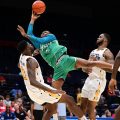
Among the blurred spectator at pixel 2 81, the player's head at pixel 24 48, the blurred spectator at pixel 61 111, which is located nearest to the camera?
the player's head at pixel 24 48

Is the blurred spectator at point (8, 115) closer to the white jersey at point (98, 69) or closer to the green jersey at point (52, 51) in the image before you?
the white jersey at point (98, 69)

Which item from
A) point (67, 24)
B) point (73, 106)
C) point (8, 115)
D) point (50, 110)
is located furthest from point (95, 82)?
point (67, 24)

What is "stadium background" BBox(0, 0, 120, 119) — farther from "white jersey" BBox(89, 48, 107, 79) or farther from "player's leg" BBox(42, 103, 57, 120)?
"player's leg" BBox(42, 103, 57, 120)

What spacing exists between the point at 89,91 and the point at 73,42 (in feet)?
40.0

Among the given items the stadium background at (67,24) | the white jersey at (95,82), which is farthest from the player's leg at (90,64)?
the stadium background at (67,24)

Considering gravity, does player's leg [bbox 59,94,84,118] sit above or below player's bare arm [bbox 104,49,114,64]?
below

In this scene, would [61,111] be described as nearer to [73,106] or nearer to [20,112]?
[73,106]

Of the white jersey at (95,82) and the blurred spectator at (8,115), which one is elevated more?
the white jersey at (95,82)

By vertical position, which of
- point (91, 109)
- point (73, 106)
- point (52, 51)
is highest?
point (52, 51)

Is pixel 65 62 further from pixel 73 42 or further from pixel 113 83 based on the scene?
pixel 73 42

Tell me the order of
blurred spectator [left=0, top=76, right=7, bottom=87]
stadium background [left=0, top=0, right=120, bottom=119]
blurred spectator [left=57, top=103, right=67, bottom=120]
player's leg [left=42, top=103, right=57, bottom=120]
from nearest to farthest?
1. player's leg [left=42, top=103, right=57, bottom=120]
2. blurred spectator [left=57, top=103, right=67, bottom=120]
3. blurred spectator [left=0, top=76, right=7, bottom=87]
4. stadium background [left=0, top=0, right=120, bottom=119]

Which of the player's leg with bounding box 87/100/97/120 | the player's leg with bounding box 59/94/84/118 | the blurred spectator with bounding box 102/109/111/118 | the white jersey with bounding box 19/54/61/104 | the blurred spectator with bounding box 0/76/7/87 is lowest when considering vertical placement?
the blurred spectator with bounding box 102/109/111/118

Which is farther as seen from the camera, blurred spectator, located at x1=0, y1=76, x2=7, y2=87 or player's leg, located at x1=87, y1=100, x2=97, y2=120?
blurred spectator, located at x1=0, y1=76, x2=7, y2=87

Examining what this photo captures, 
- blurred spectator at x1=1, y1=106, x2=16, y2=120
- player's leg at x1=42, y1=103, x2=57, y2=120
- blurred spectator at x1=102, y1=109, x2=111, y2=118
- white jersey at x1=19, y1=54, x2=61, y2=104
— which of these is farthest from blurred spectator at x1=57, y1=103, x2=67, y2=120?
blurred spectator at x1=102, y1=109, x2=111, y2=118
